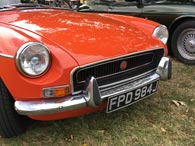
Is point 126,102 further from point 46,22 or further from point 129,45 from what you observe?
point 46,22

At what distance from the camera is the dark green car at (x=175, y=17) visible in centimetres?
497

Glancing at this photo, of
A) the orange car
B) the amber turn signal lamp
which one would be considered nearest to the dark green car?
the orange car

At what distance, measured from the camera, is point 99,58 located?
253 cm

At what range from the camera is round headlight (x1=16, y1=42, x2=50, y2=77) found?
2.36 m

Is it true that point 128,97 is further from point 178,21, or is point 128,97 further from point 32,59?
point 178,21

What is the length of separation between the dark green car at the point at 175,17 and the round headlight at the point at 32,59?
124 inches

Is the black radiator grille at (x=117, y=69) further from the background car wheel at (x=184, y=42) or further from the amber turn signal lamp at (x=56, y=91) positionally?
the background car wheel at (x=184, y=42)

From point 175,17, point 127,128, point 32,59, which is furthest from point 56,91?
point 175,17

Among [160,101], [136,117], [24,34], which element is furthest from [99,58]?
[160,101]

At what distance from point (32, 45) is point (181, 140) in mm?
1486

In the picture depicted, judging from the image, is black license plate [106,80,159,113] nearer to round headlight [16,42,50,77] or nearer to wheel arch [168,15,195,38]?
round headlight [16,42,50,77]

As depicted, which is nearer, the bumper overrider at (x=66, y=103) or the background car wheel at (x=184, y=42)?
the bumper overrider at (x=66, y=103)

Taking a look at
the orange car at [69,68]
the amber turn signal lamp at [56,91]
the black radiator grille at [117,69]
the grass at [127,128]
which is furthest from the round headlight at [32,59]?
the grass at [127,128]

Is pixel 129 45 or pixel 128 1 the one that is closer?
pixel 129 45
